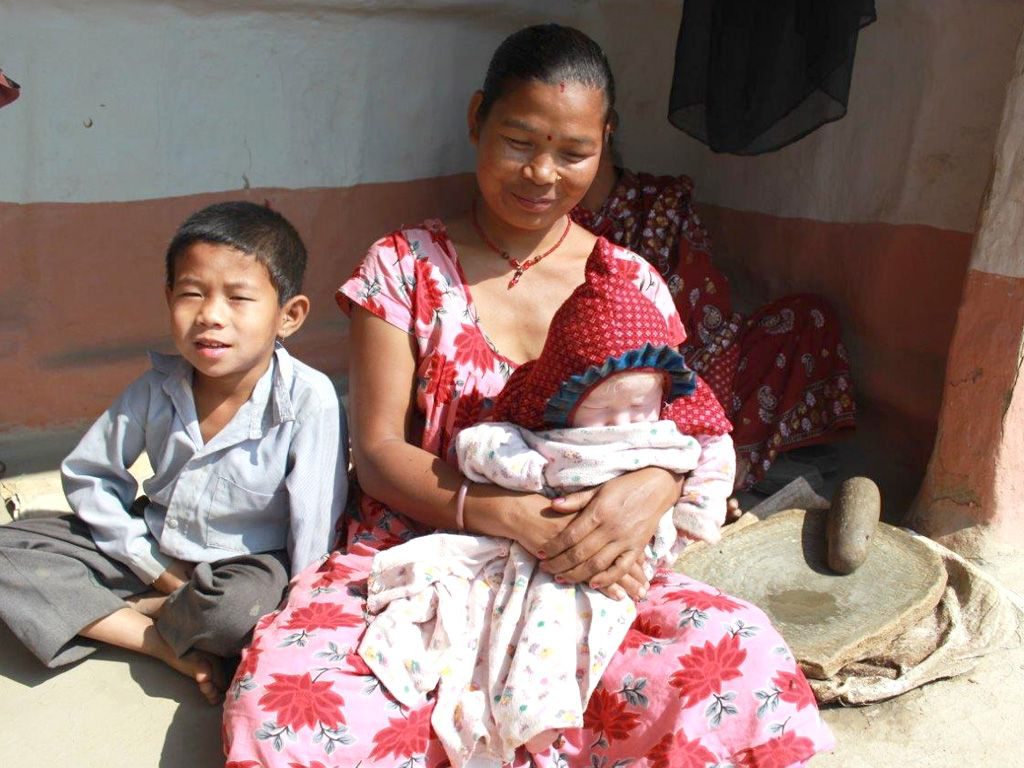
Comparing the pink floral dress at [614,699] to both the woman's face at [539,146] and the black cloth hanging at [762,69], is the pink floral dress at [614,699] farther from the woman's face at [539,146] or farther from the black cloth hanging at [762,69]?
the black cloth hanging at [762,69]

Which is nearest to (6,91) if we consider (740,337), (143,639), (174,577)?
(174,577)

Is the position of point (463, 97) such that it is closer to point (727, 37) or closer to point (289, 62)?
point (289, 62)

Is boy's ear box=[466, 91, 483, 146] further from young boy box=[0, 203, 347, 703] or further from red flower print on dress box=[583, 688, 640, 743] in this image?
red flower print on dress box=[583, 688, 640, 743]

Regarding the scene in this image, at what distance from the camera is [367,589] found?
7.68ft

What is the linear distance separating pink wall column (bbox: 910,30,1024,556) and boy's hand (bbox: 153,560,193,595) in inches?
79.7

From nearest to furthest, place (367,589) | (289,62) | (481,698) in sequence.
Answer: (481,698), (367,589), (289,62)

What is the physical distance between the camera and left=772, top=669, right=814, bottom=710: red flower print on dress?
211 cm

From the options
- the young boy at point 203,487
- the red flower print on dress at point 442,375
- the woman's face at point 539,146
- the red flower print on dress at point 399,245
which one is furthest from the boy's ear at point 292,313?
the woman's face at point 539,146

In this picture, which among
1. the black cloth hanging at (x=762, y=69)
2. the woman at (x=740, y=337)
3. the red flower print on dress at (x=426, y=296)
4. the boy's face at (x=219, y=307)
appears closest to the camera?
the boy's face at (x=219, y=307)

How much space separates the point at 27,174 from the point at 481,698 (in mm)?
2203

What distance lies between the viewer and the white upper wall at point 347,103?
3.39 meters

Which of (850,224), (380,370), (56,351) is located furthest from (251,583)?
(850,224)

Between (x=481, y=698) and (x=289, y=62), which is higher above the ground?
(x=289, y=62)

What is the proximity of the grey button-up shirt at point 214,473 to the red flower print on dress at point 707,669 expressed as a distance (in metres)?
0.85
